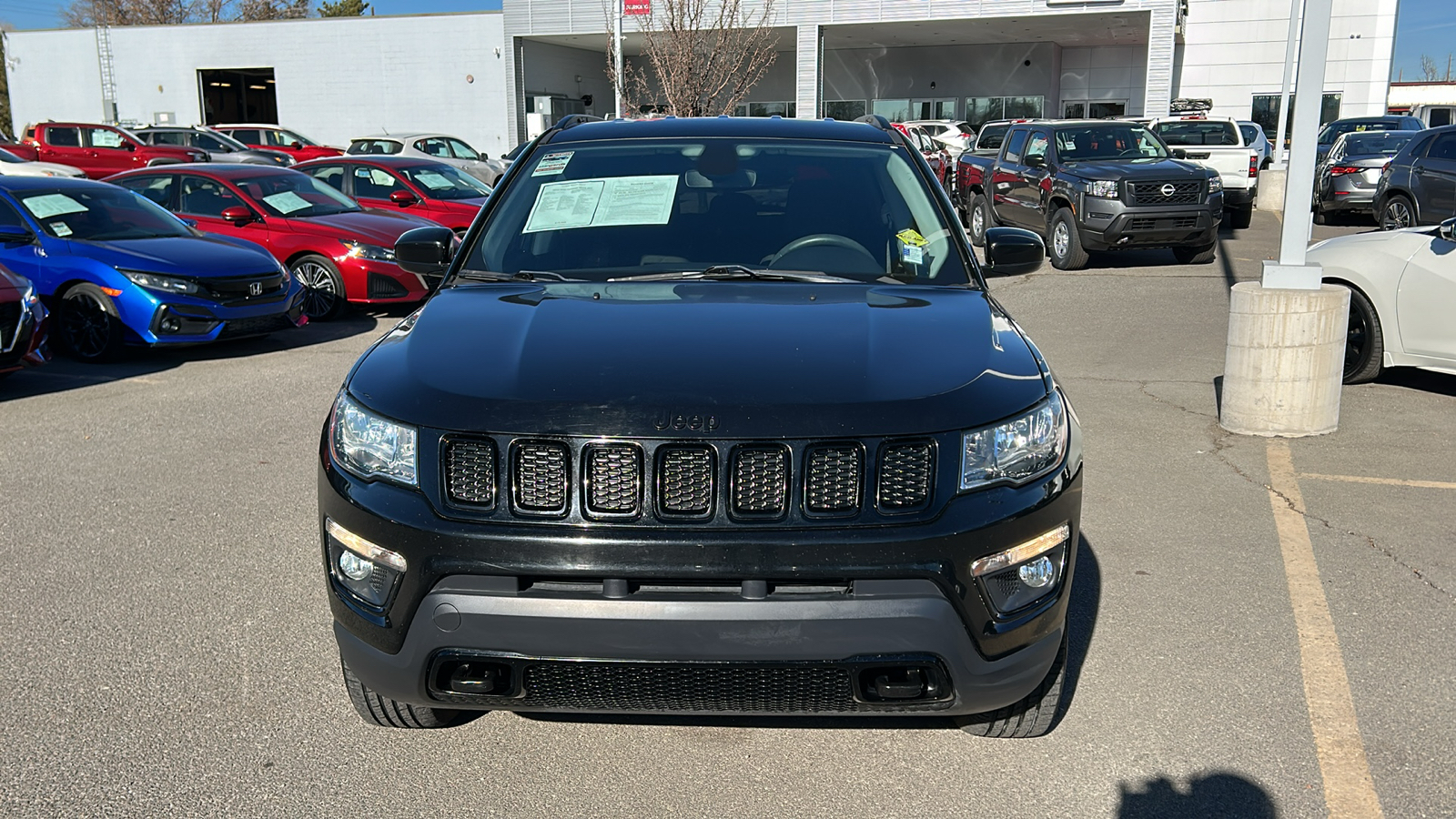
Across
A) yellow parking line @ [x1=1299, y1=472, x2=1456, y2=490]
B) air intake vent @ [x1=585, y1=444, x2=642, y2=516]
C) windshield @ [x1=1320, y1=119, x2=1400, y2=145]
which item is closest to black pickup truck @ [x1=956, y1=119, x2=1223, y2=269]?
yellow parking line @ [x1=1299, y1=472, x2=1456, y2=490]

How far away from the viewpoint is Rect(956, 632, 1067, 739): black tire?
3252mm

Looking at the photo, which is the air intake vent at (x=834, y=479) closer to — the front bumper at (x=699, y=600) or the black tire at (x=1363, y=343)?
the front bumper at (x=699, y=600)

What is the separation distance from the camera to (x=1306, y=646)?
13.5 ft

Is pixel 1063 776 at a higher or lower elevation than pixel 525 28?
lower

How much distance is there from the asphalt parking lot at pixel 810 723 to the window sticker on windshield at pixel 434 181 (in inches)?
358

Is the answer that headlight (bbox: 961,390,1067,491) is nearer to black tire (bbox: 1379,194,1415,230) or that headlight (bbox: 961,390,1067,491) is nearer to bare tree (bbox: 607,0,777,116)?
black tire (bbox: 1379,194,1415,230)

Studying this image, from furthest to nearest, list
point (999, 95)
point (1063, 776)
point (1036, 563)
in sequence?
point (999, 95) → point (1063, 776) → point (1036, 563)

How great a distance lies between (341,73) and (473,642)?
44995 millimetres

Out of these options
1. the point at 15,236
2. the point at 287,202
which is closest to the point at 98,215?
the point at 15,236

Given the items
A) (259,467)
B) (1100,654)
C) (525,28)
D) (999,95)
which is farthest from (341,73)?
(1100,654)

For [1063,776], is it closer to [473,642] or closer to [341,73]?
[473,642]

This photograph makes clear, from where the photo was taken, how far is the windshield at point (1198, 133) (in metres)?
20.8

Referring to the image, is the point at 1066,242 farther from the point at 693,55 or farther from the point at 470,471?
the point at 693,55

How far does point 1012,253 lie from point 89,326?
26.7 ft
